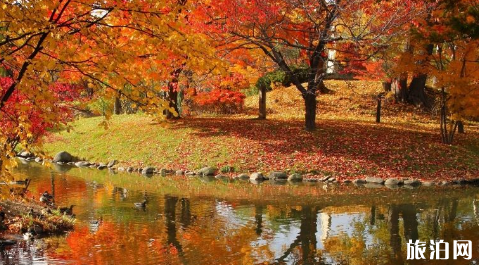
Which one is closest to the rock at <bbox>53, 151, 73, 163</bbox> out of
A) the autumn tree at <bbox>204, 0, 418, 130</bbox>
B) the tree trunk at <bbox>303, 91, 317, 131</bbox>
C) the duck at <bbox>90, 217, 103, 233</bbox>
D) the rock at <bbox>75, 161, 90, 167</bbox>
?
the rock at <bbox>75, 161, 90, 167</bbox>

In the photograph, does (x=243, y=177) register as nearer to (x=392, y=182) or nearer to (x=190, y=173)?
(x=190, y=173)

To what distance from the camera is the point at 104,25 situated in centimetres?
585

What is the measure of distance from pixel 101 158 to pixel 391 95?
17.5 meters

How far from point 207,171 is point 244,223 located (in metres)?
8.44

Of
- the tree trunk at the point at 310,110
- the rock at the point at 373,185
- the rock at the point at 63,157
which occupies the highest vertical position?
the tree trunk at the point at 310,110

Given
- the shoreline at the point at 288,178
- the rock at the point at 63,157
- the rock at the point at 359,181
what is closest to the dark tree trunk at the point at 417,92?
the shoreline at the point at 288,178

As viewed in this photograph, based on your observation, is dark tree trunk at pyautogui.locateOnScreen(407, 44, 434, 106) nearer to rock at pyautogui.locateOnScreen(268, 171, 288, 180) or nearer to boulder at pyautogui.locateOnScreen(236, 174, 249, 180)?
rock at pyautogui.locateOnScreen(268, 171, 288, 180)

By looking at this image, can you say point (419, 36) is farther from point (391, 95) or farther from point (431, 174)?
point (391, 95)

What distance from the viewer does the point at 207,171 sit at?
21.2 m

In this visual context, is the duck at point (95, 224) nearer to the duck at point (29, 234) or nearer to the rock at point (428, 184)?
the duck at point (29, 234)

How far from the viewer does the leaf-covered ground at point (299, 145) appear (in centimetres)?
2052

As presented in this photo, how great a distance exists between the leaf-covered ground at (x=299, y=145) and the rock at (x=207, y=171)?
1.66 ft

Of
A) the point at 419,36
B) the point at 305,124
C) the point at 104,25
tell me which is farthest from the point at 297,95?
the point at 104,25

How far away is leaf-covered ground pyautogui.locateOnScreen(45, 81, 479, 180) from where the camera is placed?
20.5 meters
